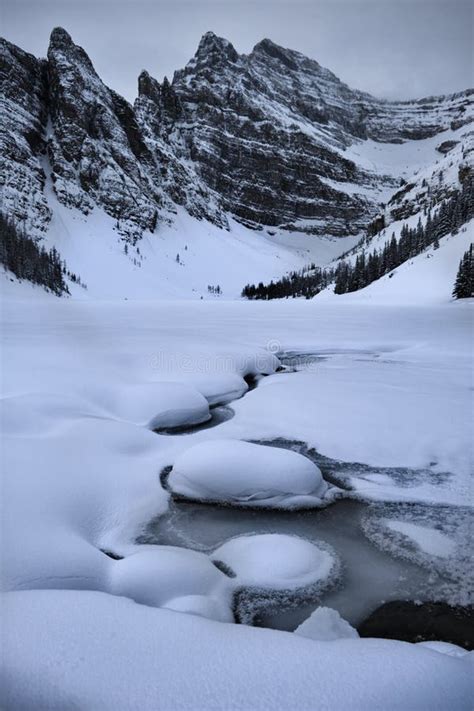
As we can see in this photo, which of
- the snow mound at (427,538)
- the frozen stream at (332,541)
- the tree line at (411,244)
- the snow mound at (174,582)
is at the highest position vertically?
the tree line at (411,244)

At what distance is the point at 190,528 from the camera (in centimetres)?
362

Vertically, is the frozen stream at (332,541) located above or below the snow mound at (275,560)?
below

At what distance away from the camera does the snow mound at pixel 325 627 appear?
246 cm

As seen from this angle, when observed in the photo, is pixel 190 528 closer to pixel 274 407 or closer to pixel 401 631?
pixel 401 631

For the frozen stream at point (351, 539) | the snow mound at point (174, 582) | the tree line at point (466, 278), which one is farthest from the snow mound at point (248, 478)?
the tree line at point (466, 278)

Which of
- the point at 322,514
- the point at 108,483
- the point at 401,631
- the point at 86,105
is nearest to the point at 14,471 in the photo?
the point at 108,483

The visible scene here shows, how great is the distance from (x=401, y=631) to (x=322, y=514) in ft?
4.55

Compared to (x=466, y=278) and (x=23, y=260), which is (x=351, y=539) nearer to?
(x=466, y=278)

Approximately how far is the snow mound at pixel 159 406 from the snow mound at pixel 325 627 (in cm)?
383

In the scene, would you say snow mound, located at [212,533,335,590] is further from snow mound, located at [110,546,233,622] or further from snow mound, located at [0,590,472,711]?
snow mound, located at [0,590,472,711]

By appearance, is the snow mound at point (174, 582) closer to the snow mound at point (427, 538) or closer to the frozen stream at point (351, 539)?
the frozen stream at point (351, 539)

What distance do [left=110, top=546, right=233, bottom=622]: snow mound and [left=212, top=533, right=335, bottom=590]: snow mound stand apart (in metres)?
0.26

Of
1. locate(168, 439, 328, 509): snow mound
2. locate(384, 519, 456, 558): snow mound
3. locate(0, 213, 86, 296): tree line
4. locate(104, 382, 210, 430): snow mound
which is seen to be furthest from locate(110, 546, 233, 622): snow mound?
locate(0, 213, 86, 296): tree line

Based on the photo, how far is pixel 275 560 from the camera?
3.05m
